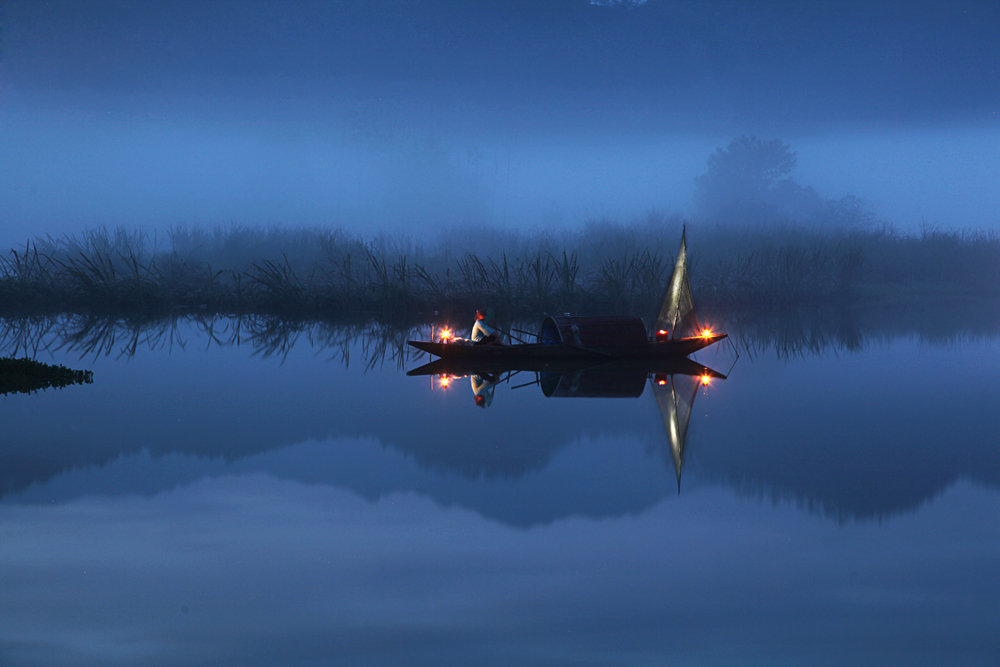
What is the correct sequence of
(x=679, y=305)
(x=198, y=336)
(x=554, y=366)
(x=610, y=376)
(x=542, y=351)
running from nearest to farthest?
1. (x=610, y=376)
2. (x=542, y=351)
3. (x=554, y=366)
4. (x=679, y=305)
5. (x=198, y=336)

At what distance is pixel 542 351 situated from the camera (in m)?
23.5

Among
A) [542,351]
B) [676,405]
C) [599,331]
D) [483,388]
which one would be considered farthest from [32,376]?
[676,405]

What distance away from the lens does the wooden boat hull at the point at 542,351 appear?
2317cm

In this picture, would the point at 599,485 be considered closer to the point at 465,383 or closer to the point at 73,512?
the point at 73,512

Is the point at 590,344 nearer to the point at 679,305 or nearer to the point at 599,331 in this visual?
the point at 599,331

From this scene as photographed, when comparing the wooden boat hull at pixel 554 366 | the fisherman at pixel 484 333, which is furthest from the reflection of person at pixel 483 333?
the wooden boat hull at pixel 554 366

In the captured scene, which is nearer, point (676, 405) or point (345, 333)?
point (676, 405)

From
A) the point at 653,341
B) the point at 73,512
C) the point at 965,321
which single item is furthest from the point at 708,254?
the point at 73,512

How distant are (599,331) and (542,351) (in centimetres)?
148

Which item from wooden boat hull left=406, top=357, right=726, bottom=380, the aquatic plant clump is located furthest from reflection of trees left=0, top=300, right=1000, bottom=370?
the aquatic plant clump

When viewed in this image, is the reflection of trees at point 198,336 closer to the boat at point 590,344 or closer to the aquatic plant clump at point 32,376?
the boat at point 590,344

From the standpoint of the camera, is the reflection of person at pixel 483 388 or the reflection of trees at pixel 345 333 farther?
the reflection of trees at pixel 345 333

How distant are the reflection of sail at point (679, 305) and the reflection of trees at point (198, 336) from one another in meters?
6.84

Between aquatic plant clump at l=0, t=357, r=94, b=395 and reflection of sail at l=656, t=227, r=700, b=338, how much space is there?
13.6 m
